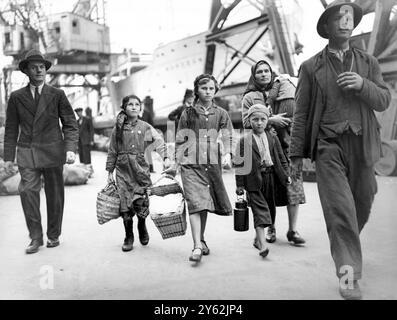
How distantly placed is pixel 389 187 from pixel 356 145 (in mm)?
3884

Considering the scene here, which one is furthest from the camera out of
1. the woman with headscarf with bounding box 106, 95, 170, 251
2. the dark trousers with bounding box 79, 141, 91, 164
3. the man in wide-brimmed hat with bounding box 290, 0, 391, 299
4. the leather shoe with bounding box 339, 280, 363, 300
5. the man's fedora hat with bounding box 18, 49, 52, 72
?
the dark trousers with bounding box 79, 141, 91, 164

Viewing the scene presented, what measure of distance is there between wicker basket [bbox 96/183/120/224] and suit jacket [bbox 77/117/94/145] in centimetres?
517

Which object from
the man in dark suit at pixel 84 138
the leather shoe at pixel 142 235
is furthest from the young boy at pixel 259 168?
the man in dark suit at pixel 84 138

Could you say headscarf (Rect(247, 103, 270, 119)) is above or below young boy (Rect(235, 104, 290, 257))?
above

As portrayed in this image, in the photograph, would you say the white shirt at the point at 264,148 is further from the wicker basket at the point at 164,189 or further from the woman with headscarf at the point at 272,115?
the wicker basket at the point at 164,189

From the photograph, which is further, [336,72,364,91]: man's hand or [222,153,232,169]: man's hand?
[222,153,232,169]: man's hand

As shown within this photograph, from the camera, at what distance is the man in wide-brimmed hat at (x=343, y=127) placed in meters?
2.49

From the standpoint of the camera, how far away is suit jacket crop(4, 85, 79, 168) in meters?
3.63

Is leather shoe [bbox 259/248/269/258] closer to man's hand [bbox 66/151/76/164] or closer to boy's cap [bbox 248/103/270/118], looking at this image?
boy's cap [bbox 248/103/270/118]

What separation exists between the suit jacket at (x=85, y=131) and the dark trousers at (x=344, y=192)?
22.2 feet

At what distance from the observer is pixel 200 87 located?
135 inches

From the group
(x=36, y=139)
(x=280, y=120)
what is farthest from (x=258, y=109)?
(x=36, y=139)

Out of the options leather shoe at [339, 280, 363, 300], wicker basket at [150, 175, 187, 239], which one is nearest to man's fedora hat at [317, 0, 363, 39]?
leather shoe at [339, 280, 363, 300]

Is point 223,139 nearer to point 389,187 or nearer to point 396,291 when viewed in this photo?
point 396,291
